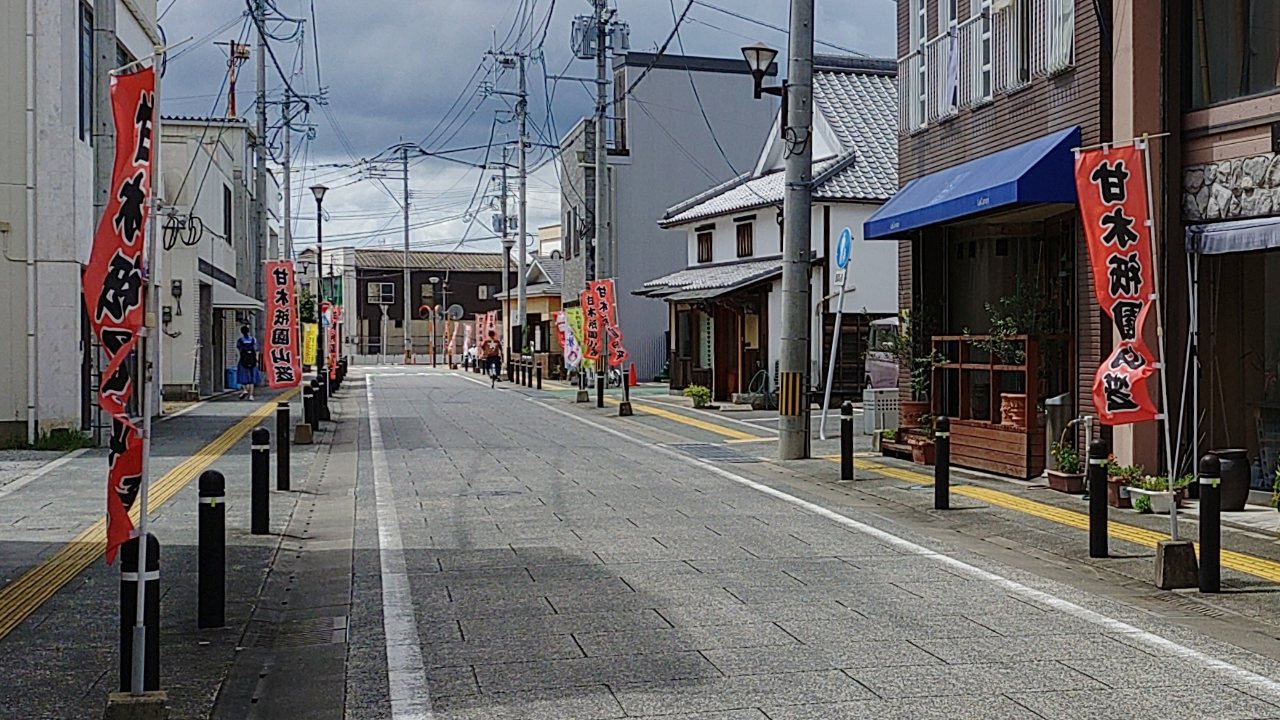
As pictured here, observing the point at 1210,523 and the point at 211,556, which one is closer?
the point at 211,556

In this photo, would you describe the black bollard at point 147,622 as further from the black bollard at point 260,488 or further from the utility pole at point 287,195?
the utility pole at point 287,195

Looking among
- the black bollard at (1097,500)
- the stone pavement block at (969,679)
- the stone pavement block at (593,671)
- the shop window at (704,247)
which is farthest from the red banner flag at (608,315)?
the stone pavement block at (969,679)

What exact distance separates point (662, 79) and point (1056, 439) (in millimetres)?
36417

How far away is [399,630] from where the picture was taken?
8070 mm

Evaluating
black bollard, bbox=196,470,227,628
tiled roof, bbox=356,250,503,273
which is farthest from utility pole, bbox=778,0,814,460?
tiled roof, bbox=356,250,503,273

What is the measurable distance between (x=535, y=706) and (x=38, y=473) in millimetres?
12181

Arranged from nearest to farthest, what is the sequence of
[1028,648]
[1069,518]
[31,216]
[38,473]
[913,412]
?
[1028,648] → [1069,518] → [38,473] → [913,412] → [31,216]

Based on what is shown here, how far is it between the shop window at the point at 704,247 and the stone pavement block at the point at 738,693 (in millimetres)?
30628

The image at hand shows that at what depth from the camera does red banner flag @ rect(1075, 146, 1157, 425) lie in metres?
10.3

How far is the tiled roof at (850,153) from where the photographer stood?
30.9 m

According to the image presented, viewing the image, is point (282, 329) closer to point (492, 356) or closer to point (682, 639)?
point (682, 639)

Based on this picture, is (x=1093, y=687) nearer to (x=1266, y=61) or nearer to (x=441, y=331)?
(x=1266, y=61)

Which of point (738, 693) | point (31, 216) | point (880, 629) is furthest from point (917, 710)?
point (31, 216)

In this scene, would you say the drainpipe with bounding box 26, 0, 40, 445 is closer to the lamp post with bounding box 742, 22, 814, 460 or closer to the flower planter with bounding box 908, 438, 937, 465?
the lamp post with bounding box 742, 22, 814, 460
